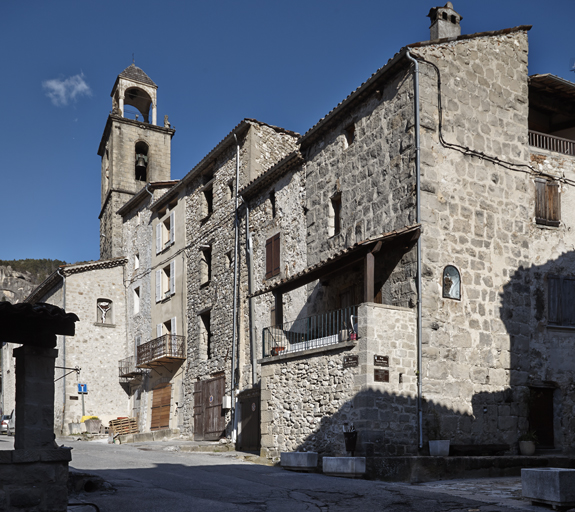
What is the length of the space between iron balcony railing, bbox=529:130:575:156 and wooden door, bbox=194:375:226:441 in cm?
1150

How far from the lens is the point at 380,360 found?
42.7 ft

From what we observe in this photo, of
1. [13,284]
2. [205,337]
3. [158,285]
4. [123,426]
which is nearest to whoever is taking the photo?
[205,337]

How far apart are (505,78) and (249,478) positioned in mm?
10779

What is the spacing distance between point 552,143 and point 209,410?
12969 mm

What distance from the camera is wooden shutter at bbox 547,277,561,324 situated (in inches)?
601

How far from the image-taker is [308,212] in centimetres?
1830

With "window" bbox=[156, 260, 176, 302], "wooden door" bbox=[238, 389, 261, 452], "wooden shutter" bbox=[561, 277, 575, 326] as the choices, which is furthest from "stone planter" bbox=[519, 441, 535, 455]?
"window" bbox=[156, 260, 176, 302]

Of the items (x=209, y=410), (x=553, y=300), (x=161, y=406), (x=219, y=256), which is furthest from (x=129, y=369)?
(x=553, y=300)

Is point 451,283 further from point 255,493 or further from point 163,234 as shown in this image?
point 163,234

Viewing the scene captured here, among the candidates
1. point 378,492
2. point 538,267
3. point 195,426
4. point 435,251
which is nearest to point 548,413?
point 538,267

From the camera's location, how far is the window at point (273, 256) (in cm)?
1947

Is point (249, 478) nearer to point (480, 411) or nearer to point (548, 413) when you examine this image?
point (480, 411)

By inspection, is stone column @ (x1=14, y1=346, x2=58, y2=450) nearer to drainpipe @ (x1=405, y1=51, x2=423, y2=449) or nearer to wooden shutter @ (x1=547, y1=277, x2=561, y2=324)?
drainpipe @ (x1=405, y1=51, x2=423, y2=449)

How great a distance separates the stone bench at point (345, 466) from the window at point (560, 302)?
20.3ft
